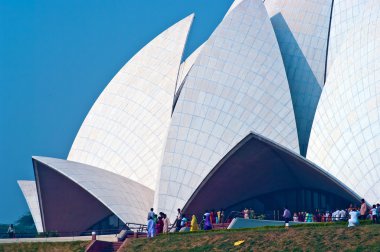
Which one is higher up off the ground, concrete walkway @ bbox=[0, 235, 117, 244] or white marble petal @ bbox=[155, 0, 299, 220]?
white marble petal @ bbox=[155, 0, 299, 220]

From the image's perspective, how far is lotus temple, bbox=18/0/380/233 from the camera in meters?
38.1

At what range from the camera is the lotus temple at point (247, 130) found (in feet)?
125

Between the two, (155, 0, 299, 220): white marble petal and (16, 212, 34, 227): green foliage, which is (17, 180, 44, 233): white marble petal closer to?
(155, 0, 299, 220): white marble petal

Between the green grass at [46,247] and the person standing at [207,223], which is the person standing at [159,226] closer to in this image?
A: the person standing at [207,223]

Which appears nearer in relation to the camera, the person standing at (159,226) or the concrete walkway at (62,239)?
the person standing at (159,226)

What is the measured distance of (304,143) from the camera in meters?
41.2

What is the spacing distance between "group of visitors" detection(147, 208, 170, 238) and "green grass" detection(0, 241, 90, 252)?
2277 mm

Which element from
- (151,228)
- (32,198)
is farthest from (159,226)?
(32,198)

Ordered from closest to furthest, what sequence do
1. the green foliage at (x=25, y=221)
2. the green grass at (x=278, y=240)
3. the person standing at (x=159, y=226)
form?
the green grass at (x=278, y=240) < the person standing at (x=159, y=226) < the green foliage at (x=25, y=221)

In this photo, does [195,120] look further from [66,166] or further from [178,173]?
[66,166]

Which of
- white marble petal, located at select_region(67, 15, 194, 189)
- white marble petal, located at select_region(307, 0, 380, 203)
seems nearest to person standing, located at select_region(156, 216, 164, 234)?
white marble petal, located at select_region(307, 0, 380, 203)

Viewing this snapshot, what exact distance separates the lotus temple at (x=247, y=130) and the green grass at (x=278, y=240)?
739 cm

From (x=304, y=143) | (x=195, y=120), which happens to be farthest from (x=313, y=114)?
(x=195, y=120)

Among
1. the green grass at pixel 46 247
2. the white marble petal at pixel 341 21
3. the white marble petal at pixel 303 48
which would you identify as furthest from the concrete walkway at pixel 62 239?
the white marble petal at pixel 341 21
